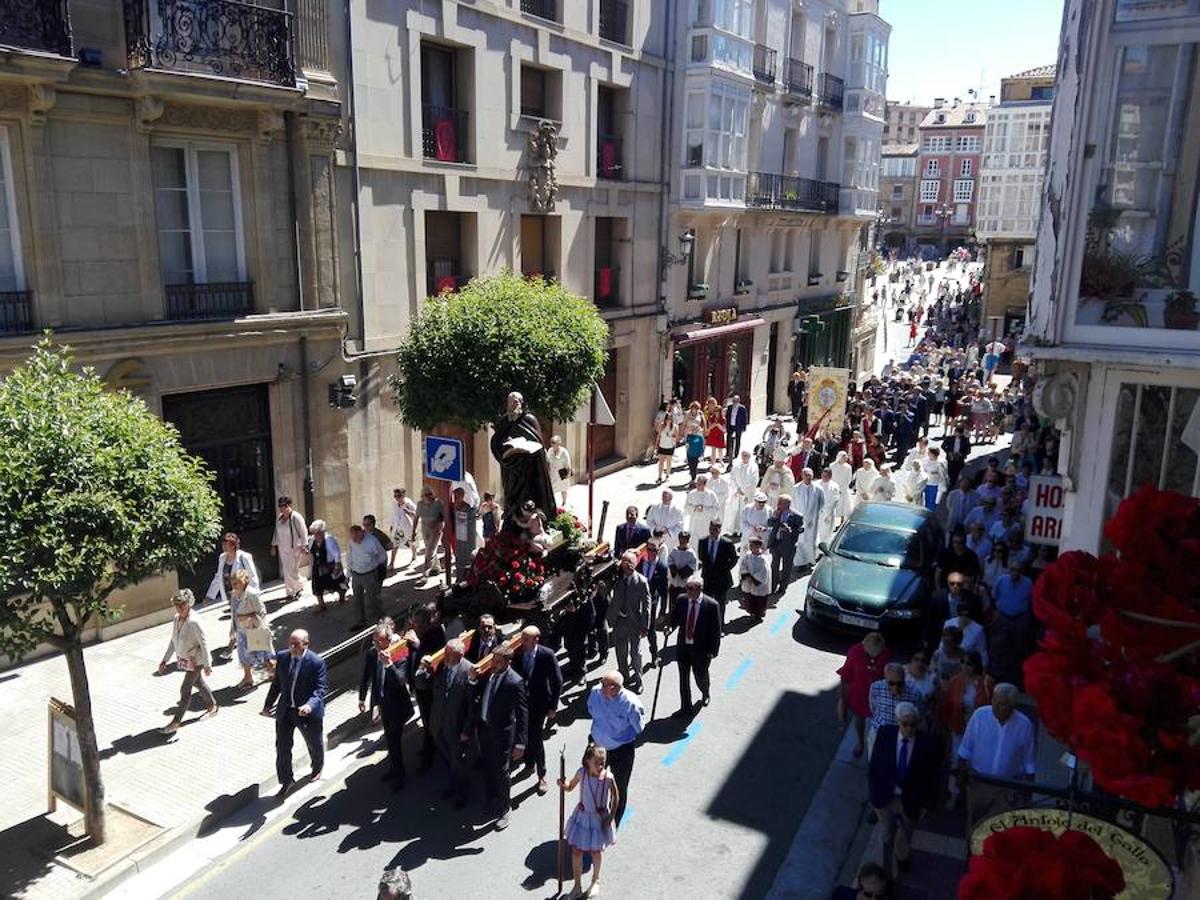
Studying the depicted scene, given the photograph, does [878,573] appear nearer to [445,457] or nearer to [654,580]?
[654,580]

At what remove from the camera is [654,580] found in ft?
40.7

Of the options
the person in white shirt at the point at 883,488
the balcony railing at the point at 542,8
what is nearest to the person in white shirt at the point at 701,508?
the person in white shirt at the point at 883,488

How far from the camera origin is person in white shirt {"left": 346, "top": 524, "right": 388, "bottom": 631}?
43.3 ft

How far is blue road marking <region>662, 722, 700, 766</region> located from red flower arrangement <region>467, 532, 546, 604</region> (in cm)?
242

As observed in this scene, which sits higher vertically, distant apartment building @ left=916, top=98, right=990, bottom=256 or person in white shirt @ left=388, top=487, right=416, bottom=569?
distant apartment building @ left=916, top=98, right=990, bottom=256

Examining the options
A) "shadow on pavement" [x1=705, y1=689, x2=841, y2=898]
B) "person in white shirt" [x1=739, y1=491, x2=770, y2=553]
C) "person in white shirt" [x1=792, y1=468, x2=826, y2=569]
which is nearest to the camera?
→ "shadow on pavement" [x1=705, y1=689, x2=841, y2=898]

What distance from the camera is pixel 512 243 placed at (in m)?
19.5

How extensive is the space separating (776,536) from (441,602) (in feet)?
18.4

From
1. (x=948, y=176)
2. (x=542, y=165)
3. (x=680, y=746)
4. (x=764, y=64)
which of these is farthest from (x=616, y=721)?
(x=948, y=176)

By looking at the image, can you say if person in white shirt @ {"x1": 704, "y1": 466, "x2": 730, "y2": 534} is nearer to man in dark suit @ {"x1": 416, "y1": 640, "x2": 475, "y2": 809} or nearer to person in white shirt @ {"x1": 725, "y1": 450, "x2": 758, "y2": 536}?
person in white shirt @ {"x1": 725, "y1": 450, "x2": 758, "y2": 536}

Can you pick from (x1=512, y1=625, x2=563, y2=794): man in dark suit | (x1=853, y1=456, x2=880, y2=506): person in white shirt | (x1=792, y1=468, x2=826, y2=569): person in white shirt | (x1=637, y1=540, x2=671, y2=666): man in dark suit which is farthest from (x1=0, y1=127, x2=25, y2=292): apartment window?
(x1=853, y1=456, x2=880, y2=506): person in white shirt

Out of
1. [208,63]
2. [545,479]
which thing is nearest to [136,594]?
[545,479]

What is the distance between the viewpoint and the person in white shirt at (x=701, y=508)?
16.0 m

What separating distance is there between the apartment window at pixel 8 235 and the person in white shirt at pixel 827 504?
38.4ft
